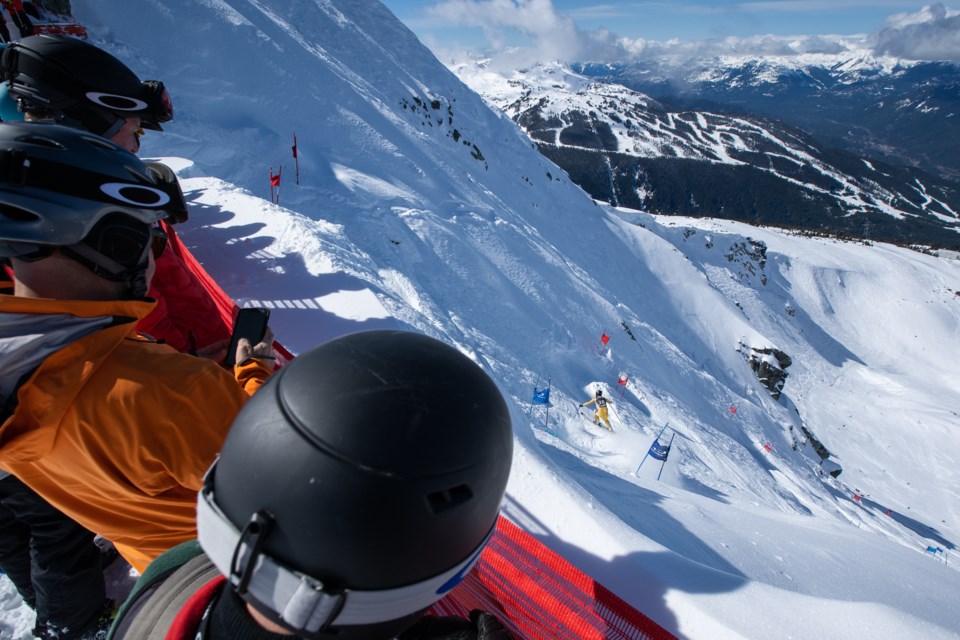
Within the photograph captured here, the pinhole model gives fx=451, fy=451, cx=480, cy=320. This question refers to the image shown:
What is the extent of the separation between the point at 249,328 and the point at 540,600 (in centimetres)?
202

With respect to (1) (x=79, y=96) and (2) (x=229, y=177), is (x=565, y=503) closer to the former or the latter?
(1) (x=79, y=96)

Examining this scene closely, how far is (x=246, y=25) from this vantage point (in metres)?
20.2

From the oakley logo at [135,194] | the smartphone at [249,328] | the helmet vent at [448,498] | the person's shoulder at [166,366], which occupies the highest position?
the oakley logo at [135,194]

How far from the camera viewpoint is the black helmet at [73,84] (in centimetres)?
294

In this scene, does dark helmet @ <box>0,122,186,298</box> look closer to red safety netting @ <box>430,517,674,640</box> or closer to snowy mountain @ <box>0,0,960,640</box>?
red safety netting @ <box>430,517,674,640</box>

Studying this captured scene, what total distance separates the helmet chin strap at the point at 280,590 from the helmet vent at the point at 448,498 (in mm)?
182

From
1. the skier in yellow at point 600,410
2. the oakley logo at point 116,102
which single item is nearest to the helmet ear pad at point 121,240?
the oakley logo at point 116,102

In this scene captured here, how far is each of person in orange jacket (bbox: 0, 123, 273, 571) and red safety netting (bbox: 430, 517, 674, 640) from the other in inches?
55.9

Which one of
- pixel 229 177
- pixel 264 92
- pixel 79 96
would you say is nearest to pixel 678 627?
pixel 79 96

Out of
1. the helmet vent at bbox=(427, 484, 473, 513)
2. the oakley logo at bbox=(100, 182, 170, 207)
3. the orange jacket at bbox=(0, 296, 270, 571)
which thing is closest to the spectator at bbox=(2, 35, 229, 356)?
the oakley logo at bbox=(100, 182, 170, 207)

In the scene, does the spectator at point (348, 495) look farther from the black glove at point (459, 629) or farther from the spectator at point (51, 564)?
the spectator at point (51, 564)

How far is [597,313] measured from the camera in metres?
17.8

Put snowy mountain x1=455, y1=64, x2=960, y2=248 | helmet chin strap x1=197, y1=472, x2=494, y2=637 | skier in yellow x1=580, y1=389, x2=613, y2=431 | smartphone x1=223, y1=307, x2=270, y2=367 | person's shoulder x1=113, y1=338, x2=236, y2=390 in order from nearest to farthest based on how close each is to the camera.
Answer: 1. helmet chin strap x1=197, y1=472, x2=494, y2=637
2. person's shoulder x1=113, y1=338, x2=236, y2=390
3. smartphone x1=223, y1=307, x2=270, y2=367
4. skier in yellow x1=580, y1=389, x2=613, y2=431
5. snowy mountain x1=455, y1=64, x2=960, y2=248

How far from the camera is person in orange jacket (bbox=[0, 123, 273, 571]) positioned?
1275 mm
